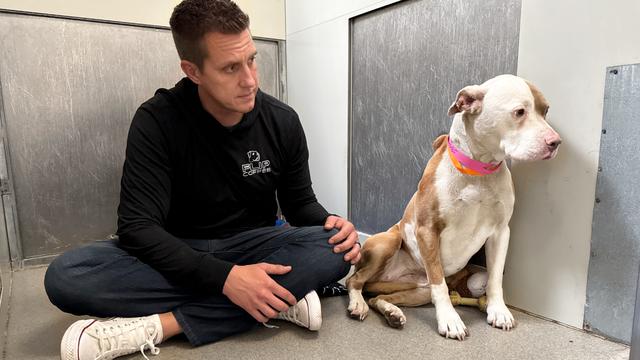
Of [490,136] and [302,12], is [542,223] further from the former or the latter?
[302,12]

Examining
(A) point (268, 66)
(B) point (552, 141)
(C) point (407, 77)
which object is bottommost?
(B) point (552, 141)

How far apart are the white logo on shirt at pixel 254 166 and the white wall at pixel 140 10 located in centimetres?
118

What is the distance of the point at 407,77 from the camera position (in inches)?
64.6

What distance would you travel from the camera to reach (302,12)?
7.07ft

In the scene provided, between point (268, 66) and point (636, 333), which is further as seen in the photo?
point (268, 66)

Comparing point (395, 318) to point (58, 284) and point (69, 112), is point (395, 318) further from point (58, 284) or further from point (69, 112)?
point (69, 112)

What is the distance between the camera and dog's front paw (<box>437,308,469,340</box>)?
3.66ft

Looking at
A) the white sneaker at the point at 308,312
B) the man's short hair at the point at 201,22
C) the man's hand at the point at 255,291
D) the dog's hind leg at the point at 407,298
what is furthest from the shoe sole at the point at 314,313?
the man's short hair at the point at 201,22

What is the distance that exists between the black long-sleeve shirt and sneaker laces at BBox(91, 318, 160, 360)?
15 cm

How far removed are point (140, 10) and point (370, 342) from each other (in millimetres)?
1803

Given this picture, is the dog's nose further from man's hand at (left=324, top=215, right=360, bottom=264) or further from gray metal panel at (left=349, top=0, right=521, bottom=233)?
man's hand at (left=324, top=215, right=360, bottom=264)

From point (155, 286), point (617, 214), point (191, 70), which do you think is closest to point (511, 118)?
point (617, 214)

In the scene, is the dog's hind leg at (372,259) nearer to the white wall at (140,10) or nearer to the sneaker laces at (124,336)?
the sneaker laces at (124,336)

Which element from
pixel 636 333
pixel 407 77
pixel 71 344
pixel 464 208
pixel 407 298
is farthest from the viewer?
pixel 407 77
